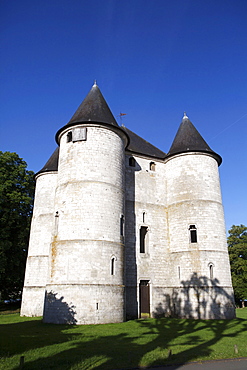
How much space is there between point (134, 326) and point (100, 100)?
1439 cm

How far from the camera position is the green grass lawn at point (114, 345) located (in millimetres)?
7832

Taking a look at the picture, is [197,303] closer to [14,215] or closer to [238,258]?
[14,215]

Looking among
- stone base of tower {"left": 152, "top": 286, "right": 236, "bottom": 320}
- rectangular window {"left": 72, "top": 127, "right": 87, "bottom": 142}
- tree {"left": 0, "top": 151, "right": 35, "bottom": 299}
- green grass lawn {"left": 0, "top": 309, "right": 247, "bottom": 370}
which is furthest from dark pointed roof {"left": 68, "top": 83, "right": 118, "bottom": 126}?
green grass lawn {"left": 0, "top": 309, "right": 247, "bottom": 370}

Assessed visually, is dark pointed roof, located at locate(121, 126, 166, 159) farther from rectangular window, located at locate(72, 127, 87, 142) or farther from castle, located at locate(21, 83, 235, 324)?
rectangular window, located at locate(72, 127, 87, 142)

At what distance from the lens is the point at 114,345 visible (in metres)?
10.2

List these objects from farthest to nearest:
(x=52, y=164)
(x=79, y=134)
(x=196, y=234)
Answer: (x=52, y=164) → (x=196, y=234) → (x=79, y=134)

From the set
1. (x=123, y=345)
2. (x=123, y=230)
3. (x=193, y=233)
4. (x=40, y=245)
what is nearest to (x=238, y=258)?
(x=193, y=233)

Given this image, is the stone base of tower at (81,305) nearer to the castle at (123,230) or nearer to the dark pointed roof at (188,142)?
the castle at (123,230)

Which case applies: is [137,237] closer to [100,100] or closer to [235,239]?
[100,100]

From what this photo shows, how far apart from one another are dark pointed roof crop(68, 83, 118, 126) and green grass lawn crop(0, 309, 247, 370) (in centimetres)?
1197

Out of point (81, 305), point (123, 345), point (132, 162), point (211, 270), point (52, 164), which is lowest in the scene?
point (123, 345)

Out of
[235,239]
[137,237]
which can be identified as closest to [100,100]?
[137,237]

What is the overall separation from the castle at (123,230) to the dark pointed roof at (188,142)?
104 millimetres

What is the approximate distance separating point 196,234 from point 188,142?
23.5 ft
